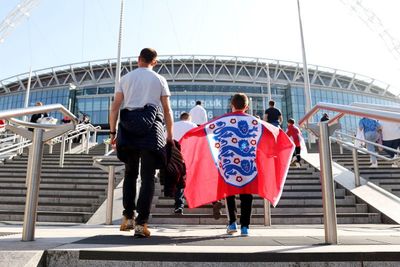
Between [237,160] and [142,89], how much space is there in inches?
51.2

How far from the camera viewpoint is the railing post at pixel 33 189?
8.82ft

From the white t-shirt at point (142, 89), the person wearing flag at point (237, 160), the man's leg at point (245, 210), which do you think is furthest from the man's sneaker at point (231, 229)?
the white t-shirt at point (142, 89)

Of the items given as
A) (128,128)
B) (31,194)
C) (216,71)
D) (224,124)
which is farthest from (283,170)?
(216,71)

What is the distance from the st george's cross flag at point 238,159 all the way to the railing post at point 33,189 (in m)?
1.68

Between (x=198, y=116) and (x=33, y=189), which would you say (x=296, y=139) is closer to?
(x=198, y=116)

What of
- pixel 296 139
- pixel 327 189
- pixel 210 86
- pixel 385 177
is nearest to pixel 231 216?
pixel 327 189

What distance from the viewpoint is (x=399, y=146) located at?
9.29 metres

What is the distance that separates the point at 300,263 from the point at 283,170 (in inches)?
76.7

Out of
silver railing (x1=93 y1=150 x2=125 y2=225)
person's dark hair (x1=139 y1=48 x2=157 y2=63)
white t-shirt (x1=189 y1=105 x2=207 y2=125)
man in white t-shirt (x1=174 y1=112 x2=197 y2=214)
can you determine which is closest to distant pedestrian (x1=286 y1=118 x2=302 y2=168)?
white t-shirt (x1=189 y1=105 x2=207 y2=125)

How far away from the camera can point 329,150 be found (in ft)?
9.36

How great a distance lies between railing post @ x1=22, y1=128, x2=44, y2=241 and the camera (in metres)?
2.69

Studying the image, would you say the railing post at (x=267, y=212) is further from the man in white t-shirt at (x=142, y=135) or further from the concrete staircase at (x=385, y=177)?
the concrete staircase at (x=385, y=177)

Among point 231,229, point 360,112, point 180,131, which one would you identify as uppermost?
point 180,131

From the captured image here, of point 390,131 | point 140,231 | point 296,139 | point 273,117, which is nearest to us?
point 140,231
